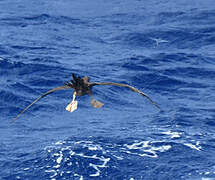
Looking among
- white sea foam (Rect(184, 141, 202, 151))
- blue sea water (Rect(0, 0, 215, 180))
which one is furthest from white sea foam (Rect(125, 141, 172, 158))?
white sea foam (Rect(184, 141, 202, 151))

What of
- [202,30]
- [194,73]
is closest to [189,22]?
[202,30]

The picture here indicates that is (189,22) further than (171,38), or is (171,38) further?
(189,22)

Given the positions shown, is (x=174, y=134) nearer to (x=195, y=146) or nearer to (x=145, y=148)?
(x=195, y=146)

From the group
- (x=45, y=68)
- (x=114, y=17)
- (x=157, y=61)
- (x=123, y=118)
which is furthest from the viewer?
(x=114, y=17)

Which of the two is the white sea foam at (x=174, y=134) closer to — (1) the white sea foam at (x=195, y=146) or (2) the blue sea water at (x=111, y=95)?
(2) the blue sea water at (x=111, y=95)

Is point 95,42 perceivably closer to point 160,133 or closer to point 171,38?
point 171,38

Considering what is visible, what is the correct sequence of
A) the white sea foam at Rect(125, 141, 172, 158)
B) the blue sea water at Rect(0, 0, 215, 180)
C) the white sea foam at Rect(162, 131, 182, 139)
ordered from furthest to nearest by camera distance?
1. the white sea foam at Rect(162, 131, 182, 139)
2. the white sea foam at Rect(125, 141, 172, 158)
3. the blue sea water at Rect(0, 0, 215, 180)

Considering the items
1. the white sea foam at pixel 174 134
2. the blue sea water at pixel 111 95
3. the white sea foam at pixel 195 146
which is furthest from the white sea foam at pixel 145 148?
the white sea foam at pixel 174 134

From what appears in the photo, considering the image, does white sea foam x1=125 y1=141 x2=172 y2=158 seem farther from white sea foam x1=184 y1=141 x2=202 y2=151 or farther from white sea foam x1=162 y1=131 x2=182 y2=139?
white sea foam x1=162 y1=131 x2=182 y2=139

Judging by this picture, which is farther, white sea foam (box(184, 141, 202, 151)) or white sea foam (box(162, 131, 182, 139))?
white sea foam (box(162, 131, 182, 139))
